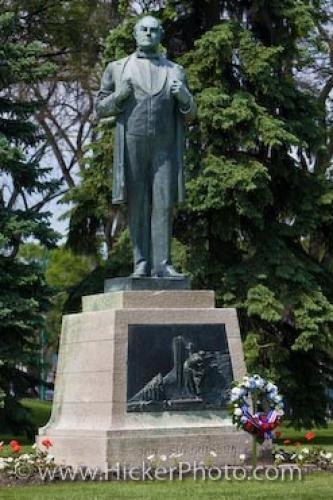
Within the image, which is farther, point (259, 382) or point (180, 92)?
point (180, 92)

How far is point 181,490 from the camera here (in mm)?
9086

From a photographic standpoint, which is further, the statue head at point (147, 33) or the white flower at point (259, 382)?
the statue head at point (147, 33)

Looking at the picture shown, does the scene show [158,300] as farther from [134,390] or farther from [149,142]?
[149,142]

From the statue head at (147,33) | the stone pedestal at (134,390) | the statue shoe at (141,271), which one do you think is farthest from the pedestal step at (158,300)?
the statue head at (147,33)

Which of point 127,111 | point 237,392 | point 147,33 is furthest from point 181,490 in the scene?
point 147,33

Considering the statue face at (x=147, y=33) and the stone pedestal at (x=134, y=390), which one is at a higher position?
the statue face at (x=147, y=33)

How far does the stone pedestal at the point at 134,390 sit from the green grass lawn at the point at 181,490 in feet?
2.65

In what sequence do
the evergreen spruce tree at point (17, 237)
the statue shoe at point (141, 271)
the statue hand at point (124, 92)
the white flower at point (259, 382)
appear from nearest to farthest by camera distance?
the white flower at point (259, 382)
the statue hand at point (124, 92)
the statue shoe at point (141, 271)
the evergreen spruce tree at point (17, 237)

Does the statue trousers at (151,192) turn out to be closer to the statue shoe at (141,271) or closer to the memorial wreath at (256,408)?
the statue shoe at (141,271)

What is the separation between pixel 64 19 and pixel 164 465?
1816cm

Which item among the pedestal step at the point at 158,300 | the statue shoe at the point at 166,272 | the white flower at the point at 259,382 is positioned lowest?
the white flower at the point at 259,382

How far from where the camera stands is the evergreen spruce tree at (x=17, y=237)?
18.2m

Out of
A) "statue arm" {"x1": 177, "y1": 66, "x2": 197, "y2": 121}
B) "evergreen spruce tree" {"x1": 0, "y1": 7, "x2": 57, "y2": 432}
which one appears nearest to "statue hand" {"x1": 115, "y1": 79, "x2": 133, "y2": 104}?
"statue arm" {"x1": 177, "y1": 66, "x2": 197, "y2": 121}

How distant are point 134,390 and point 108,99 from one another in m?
3.10
